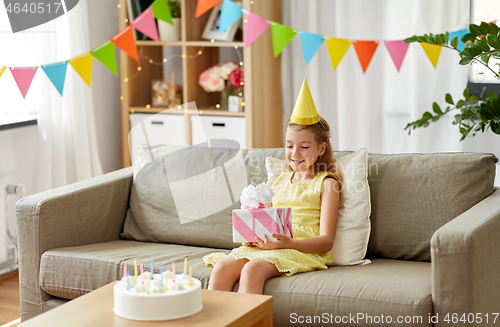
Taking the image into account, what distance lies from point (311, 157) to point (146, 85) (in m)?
2.06

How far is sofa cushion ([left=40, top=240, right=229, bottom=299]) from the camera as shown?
83.8 inches

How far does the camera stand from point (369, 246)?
2.17 metres

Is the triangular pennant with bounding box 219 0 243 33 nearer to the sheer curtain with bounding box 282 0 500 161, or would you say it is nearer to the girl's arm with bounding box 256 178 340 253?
the sheer curtain with bounding box 282 0 500 161

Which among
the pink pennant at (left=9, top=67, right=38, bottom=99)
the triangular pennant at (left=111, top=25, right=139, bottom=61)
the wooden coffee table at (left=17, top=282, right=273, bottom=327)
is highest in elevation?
the triangular pennant at (left=111, top=25, right=139, bottom=61)

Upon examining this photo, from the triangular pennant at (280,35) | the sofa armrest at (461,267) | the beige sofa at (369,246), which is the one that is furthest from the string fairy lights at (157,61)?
the sofa armrest at (461,267)

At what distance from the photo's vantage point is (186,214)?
8.02ft

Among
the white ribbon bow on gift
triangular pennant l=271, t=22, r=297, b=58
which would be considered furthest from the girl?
triangular pennant l=271, t=22, r=297, b=58

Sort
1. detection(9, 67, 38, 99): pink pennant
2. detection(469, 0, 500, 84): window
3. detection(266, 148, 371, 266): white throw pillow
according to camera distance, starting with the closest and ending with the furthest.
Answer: detection(266, 148, 371, 266): white throw pillow
detection(9, 67, 38, 99): pink pennant
detection(469, 0, 500, 84): window

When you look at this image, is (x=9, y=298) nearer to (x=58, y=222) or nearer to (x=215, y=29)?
(x=58, y=222)

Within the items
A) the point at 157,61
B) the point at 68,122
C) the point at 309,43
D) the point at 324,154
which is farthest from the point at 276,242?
the point at 157,61

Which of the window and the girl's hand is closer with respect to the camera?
the girl's hand

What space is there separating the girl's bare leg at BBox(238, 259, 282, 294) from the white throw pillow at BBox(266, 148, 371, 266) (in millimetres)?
288

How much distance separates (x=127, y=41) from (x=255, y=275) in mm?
1671

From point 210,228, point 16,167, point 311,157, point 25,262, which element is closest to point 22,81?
point 16,167
